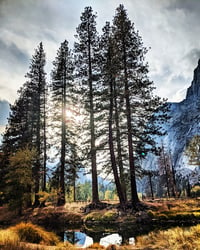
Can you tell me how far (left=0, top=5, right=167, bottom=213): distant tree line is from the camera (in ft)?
48.5

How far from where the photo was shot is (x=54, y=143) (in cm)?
1938

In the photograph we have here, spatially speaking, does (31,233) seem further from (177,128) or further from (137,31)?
(177,128)

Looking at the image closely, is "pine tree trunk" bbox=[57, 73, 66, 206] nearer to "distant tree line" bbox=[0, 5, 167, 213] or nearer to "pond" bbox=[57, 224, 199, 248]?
"distant tree line" bbox=[0, 5, 167, 213]

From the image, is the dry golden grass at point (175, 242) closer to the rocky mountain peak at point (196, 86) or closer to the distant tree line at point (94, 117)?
the distant tree line at point (94, 117)

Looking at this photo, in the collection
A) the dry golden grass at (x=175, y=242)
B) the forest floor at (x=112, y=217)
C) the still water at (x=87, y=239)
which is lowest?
the still water at (x=87, y=239)

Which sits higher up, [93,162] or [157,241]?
[93,162]

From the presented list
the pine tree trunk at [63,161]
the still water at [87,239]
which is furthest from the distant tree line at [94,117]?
the still water at [87,239]

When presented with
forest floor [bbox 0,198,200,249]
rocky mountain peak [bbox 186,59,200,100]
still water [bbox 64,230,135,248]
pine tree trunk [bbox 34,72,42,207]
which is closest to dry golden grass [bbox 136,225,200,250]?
still water [bbox 64,230,135,248]

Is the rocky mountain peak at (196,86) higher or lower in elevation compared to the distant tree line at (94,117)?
higher

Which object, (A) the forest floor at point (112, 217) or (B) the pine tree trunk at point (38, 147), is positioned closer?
(A) the forest floor at point (112, 217)

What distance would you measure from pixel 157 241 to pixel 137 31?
50.1 ft

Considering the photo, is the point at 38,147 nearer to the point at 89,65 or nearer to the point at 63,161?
the point at 63,161

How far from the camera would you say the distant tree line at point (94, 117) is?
14789 mm

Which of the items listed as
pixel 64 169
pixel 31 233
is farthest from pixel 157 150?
pixel 31 233
